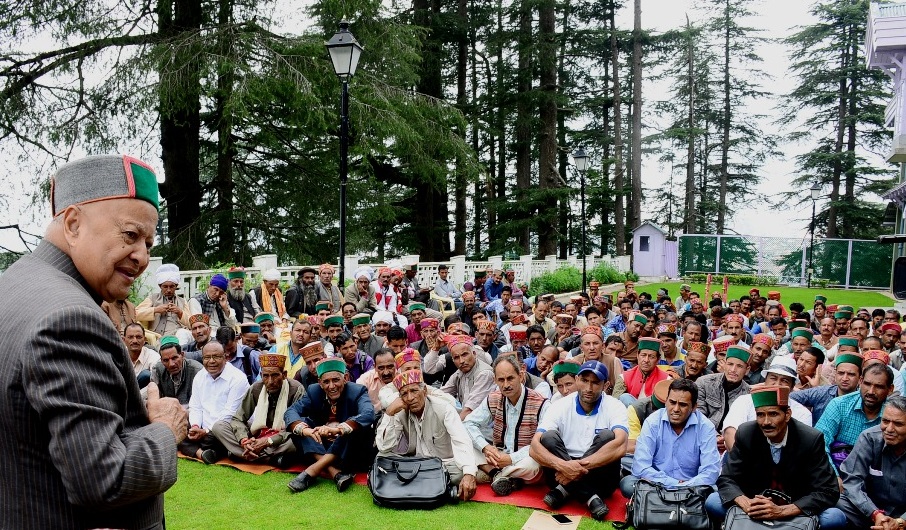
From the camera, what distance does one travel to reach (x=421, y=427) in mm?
5859

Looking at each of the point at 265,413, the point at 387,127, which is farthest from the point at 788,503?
the point at 387,127

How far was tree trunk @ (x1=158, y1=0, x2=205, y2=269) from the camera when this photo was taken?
11.4 m

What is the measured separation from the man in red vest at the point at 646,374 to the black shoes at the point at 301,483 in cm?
306

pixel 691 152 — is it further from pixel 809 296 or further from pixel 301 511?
pixel 301 511

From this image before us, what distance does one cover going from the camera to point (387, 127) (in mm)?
13484

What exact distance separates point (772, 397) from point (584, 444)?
1.62 meters

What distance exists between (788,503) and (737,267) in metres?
28.5

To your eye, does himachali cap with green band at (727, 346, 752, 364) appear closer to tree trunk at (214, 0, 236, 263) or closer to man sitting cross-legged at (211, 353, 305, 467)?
man sitting cross-legged at (211, 353, 305, 467)

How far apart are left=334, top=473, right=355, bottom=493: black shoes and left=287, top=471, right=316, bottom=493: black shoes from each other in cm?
→ 22

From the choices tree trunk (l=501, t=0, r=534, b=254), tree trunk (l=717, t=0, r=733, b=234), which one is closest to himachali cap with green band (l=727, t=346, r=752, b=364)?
tree trunk (l=501, t=0, r=534, b=254)

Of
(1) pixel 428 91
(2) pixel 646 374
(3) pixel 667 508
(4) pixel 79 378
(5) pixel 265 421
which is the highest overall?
(1) pixel 428 91

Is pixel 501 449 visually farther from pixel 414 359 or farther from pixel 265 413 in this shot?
pixel 265 413

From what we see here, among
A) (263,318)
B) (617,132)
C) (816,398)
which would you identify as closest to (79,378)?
(816,398)

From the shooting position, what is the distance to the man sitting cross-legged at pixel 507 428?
561 cm
